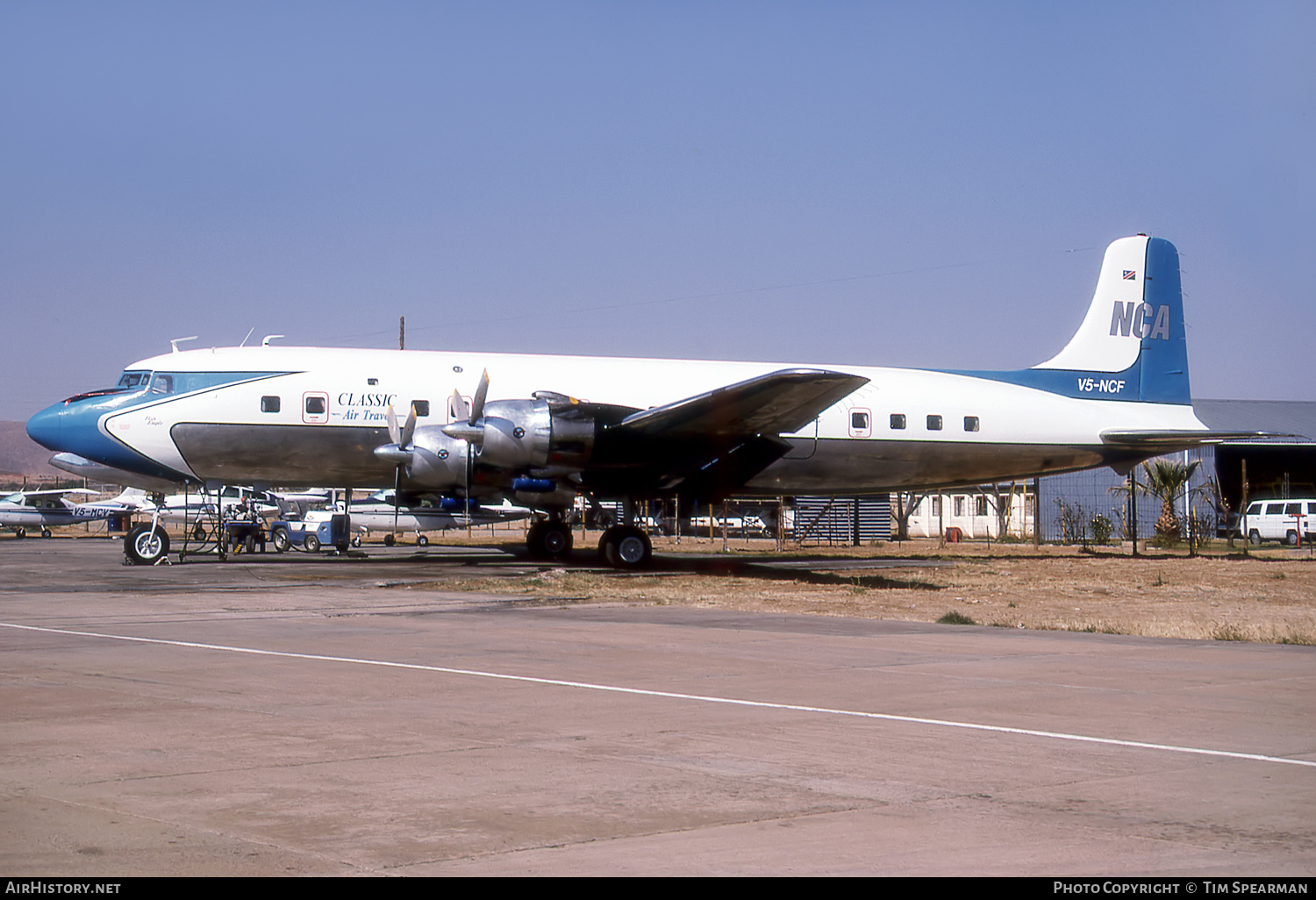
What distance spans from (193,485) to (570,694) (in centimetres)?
2012

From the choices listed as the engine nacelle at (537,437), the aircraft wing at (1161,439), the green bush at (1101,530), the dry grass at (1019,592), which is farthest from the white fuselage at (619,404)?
the green bush at (1101,530)

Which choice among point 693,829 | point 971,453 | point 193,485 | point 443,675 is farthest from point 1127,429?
point 693,829

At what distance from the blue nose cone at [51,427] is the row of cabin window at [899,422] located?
657 inches

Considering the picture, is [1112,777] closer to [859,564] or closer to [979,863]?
[979,863]

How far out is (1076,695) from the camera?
8.66 m

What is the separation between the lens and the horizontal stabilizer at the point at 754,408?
1978cm

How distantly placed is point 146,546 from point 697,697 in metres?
19.9

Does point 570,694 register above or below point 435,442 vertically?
below

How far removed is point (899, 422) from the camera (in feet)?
89.0

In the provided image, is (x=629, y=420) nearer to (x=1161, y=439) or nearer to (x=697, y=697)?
(x=697, y=697)

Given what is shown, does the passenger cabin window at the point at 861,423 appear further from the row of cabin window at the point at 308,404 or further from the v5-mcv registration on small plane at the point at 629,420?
the row of cabin window at the point at 308,404

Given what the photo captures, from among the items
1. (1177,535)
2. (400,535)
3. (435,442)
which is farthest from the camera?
(400,535)

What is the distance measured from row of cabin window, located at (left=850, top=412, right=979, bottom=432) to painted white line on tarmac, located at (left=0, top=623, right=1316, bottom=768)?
17.9 m

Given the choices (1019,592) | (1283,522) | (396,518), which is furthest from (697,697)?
(1283,522)
